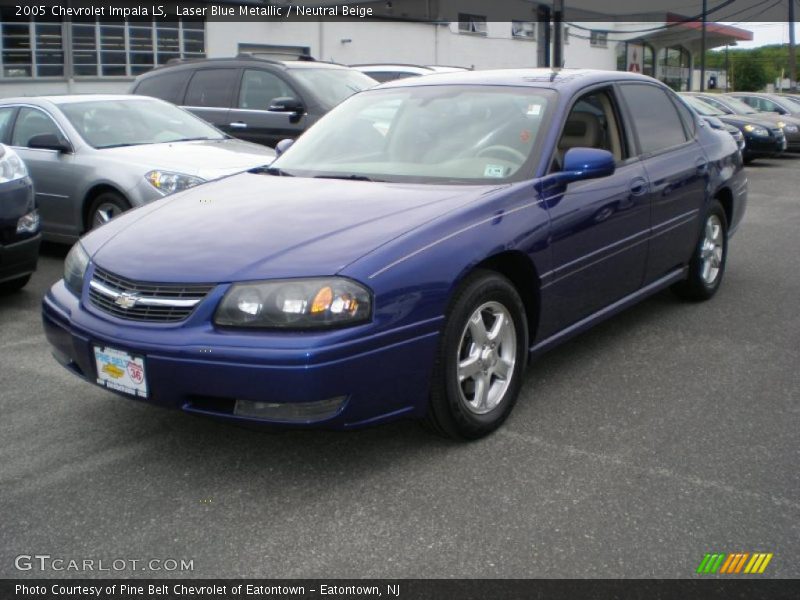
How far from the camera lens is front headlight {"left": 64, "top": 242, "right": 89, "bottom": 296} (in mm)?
3945

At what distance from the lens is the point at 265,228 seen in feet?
12.3

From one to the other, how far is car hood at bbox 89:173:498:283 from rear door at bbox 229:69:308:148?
5.97 meters

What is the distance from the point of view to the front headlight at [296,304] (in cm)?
328

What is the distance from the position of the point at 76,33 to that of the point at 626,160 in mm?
22927

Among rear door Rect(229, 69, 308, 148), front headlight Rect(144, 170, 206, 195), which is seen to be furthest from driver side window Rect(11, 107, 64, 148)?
rear door Rect(229, 69, 308, 148)

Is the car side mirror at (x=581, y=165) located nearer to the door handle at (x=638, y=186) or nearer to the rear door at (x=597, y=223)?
the rear door at (x=597, y=223)

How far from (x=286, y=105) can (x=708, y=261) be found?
525 centimetres

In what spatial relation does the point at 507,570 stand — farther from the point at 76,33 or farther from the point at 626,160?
the point at 76,33

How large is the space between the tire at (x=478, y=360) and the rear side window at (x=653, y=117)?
5.85 feet

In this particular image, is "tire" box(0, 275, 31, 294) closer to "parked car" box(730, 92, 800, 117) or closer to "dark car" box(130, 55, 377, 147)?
"dark car" box(130, 55, 377, 147)

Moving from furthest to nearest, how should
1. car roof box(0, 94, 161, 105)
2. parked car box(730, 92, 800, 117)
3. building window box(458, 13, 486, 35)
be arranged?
building window box(458, 13, 486, 35) → parked car box(730, 92, 800, 117) → car roof box(0, 94, 161, 105)

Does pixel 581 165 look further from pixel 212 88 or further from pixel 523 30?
pixel 523 30

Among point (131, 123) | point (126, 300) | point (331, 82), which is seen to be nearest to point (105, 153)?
point (131, 123)

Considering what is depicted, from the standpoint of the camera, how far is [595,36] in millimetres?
43031
